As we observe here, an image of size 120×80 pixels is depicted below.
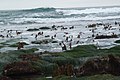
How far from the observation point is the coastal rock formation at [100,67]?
11.6 metres

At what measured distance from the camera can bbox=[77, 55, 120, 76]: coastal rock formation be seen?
11592 mm

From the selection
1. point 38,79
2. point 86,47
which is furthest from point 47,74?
point 86,47

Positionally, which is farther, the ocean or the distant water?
the distant water

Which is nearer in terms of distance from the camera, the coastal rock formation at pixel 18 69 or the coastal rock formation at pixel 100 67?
the coastal rock formation at pixel 100 67

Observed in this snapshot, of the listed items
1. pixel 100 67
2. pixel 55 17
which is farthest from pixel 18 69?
pixel 55 17

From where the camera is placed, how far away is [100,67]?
11.6m

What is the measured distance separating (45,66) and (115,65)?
3.24 meters

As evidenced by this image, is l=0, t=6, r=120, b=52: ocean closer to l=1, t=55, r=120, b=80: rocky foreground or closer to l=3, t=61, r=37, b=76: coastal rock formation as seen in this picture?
l=3, t=61, r=37, b=76: coastal rock formation

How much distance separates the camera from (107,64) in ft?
38.3

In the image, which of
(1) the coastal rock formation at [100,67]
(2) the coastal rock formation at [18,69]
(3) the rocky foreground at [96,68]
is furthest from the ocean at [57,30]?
(1) the coastal rock formation at [100,67]

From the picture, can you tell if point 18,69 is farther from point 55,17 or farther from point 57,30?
point 55,17

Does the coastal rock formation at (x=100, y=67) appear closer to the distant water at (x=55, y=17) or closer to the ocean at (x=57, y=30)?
the ocean at (x=57, y=30)

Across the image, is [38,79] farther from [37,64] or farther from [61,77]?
[37,64]

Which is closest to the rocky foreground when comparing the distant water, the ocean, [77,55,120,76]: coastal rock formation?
[77,55,120,76]: coastal rock formation
